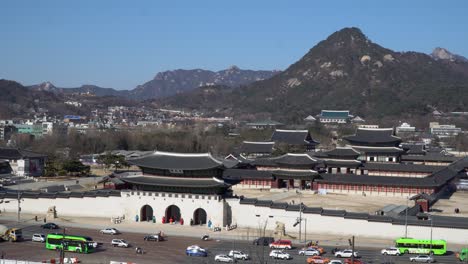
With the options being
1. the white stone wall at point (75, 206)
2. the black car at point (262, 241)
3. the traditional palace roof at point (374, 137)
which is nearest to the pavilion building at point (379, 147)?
the traditional palace roof at point (374, 137)

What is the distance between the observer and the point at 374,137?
68375 millimetres

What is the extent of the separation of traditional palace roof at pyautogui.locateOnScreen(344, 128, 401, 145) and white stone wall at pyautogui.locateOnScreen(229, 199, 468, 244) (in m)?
32.9

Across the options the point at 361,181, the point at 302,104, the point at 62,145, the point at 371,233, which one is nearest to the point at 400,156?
the point at 361,181

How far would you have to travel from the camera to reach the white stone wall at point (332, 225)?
33.2m

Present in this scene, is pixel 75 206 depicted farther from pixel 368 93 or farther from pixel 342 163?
pixel 368 93

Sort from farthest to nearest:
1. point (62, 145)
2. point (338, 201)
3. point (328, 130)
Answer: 1. point (328, 130)
2. point (62, 145)
3. point (338, 201)

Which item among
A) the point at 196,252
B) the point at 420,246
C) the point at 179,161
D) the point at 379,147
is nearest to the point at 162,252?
the point at 196,252

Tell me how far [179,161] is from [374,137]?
114 feet

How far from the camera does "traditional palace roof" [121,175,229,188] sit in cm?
3662

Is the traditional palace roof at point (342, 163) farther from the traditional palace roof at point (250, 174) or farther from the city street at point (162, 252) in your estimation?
the city street at point (162, 252)

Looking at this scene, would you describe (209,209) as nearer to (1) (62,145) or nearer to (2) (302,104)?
(1) (62,145)

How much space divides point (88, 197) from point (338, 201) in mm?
18681

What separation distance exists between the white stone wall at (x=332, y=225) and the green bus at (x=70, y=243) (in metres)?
9.89

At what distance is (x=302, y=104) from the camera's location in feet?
595
